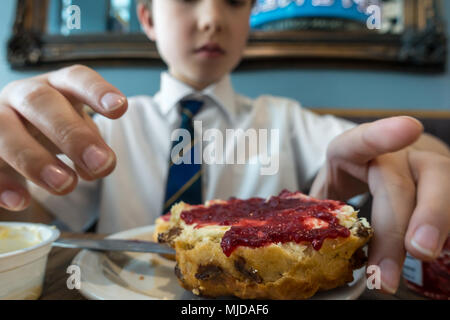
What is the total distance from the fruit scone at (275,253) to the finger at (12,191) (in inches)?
4.5

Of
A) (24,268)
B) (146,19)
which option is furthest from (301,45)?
(24,268)

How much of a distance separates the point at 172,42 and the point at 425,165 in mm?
422

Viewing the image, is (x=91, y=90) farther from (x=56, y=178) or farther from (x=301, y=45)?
(x=301, y=45)

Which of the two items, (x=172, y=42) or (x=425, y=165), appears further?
(x=172, y=42)

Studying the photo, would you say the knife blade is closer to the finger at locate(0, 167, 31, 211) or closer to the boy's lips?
the finger at locate(0, 167, 31, 211)

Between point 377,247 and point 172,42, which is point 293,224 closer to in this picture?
point 377,247

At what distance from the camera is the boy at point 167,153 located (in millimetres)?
193

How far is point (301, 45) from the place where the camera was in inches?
33.3

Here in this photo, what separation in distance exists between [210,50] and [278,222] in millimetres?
386

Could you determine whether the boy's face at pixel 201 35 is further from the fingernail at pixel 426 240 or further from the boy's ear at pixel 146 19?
the fingernail at pixel 426 240

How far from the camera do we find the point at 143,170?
54 centimetres

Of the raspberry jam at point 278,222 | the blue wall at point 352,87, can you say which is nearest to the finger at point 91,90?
the raspberry jam at point 278,222
